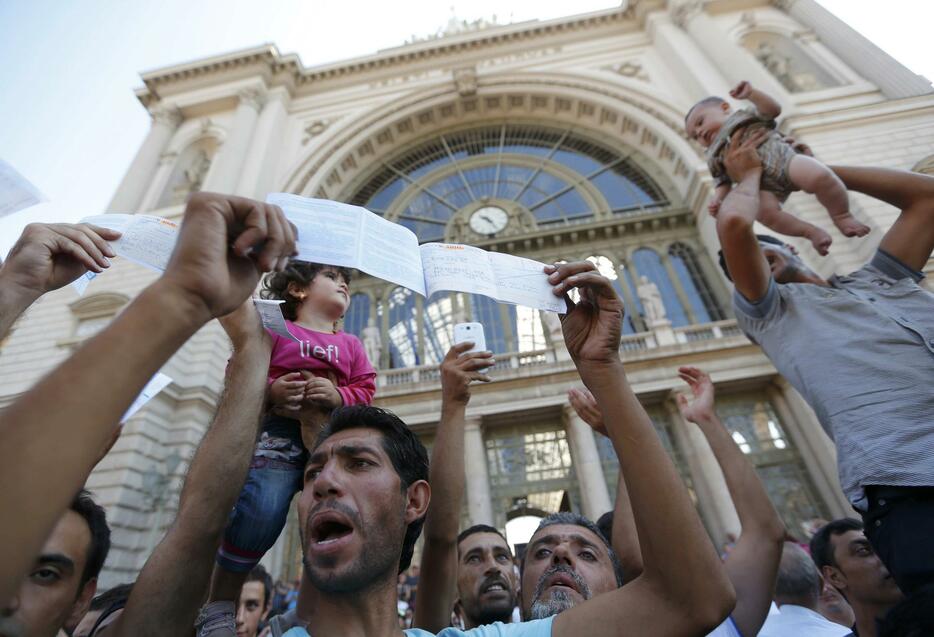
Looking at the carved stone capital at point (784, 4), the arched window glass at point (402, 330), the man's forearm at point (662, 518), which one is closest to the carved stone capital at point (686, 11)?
the carved stone capital at point (784, 4)

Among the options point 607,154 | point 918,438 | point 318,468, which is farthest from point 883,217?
point 318,468

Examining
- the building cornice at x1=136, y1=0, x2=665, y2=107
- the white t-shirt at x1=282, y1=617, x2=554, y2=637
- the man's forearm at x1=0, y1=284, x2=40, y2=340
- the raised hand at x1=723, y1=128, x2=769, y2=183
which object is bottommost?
the white t-shirt at x1=282, y1=617, x2=554, y2=637

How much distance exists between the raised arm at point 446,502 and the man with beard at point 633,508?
191 millimetres

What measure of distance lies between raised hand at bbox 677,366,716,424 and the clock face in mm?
14465

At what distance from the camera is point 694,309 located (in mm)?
13984

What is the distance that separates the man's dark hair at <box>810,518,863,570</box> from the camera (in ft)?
10.3

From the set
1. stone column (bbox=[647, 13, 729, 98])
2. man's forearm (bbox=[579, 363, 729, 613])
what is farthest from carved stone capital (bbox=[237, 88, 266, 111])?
man's forearm (bbox=[579, 363, 729, 613])

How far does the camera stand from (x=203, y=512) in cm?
143

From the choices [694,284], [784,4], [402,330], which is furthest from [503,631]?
[784,4]

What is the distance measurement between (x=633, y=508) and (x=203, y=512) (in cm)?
137

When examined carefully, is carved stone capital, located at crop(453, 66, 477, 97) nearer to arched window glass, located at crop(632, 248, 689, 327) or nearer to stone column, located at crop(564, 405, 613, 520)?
arched window glass, located at crop(632, 248, 689, 327)

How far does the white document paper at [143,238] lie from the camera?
164 cm

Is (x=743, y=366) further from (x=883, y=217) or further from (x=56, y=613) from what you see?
(x=56, y=613)

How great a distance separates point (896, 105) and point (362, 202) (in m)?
18.0
